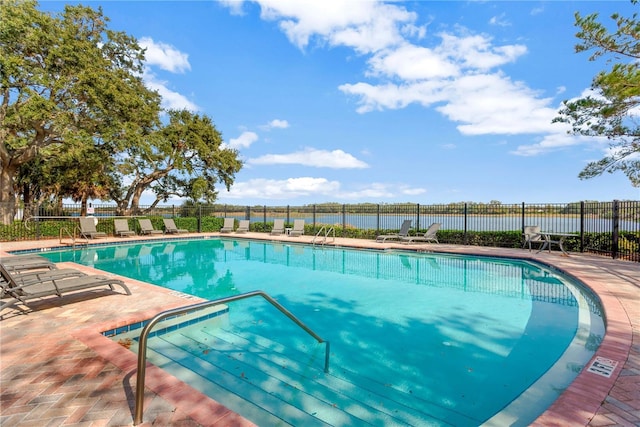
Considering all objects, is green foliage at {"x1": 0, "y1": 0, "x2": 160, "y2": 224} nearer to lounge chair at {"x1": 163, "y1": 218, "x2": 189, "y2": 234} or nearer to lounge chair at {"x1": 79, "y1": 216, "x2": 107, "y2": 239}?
lounge chair at {"x1": 79, "y1": 216, "x2": 107, "y2": 239}

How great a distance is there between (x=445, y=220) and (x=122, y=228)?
16.0 meters

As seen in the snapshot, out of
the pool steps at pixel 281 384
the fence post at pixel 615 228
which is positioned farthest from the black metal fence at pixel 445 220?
the pool steps at pixel 281 384

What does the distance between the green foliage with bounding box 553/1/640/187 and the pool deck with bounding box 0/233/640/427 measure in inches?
223

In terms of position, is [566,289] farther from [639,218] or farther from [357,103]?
[357,103]

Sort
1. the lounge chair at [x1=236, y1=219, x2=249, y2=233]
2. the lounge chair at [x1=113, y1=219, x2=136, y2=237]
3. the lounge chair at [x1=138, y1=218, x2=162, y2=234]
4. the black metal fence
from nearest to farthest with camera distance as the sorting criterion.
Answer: the black metal fence < the lounge chair at [x1=113, y1=219, x2=136, y2=237] < the lounge chair at [x1=138, y1=218, x2=162, y2=234] < the lounge chair at [x1=236, y1=219, x2=249, y2=233]

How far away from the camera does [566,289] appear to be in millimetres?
6645

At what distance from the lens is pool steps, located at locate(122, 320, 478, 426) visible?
8.66ft

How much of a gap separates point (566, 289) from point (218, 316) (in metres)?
6.86

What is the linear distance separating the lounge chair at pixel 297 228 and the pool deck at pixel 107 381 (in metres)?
12.3

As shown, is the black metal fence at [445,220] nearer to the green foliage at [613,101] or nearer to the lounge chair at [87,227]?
the lounge chair at [87,227]

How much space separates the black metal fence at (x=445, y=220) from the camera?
1017cm

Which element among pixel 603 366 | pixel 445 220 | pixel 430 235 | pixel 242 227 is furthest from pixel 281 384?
pixel 242 227

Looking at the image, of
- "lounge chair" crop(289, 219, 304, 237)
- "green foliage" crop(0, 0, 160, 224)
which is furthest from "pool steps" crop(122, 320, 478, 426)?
"green foliage" crop(0, 0, 160, 224)

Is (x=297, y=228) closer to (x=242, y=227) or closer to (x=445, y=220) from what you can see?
(x=242, y=227)
